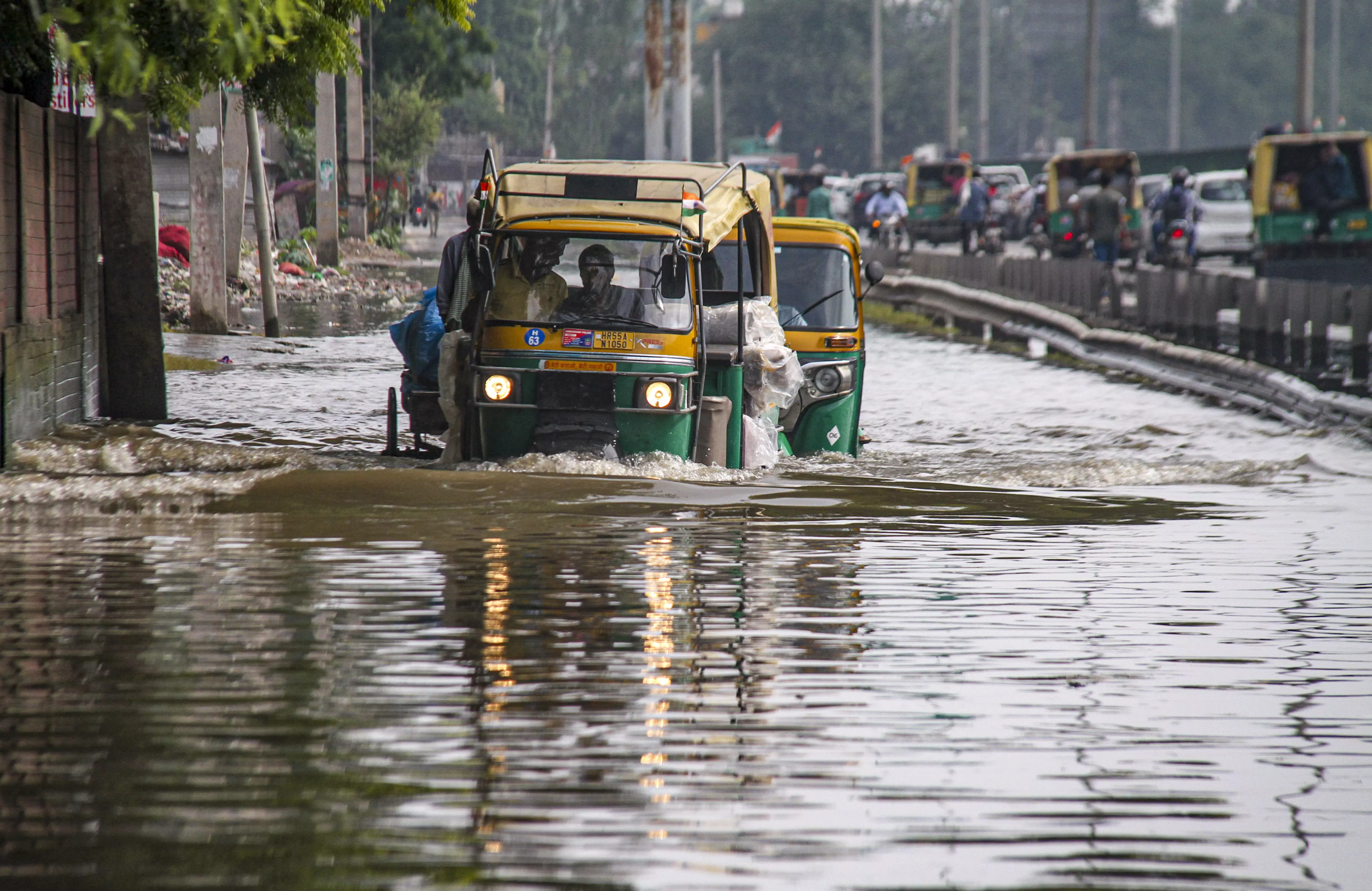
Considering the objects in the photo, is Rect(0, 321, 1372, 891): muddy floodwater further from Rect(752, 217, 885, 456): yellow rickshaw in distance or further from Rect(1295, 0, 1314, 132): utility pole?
Rect(1295, 0, 1314, 132): utility pole

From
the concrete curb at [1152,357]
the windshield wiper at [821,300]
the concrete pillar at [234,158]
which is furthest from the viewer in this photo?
the concrete pillar at [234,158]

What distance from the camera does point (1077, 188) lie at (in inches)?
1553

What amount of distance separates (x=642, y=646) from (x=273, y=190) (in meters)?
35.5

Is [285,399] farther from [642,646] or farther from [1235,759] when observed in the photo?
[1235,759]

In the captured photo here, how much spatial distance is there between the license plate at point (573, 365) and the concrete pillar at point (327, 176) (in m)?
19.8

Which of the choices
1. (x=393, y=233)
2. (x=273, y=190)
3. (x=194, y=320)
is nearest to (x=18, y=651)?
(x=194, y=320)

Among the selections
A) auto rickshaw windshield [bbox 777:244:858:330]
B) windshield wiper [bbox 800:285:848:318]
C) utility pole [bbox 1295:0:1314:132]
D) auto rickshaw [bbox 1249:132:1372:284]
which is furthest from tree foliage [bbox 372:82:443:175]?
windshield wiper [bbox 800:285:848:318]

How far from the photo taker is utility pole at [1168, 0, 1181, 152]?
94125 millimetres

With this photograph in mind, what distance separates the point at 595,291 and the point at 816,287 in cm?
293

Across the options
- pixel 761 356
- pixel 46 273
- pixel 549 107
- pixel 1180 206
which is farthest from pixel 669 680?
pixel 549 107

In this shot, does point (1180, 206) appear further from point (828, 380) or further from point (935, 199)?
point (935, 199)

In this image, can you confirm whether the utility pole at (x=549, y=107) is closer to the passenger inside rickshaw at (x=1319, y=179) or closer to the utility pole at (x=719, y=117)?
the utility pole at (x=719, y=117)

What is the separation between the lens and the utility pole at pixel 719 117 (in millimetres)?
103000

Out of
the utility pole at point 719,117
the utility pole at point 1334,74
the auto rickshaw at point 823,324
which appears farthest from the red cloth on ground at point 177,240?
the utility pole at point 719,117
